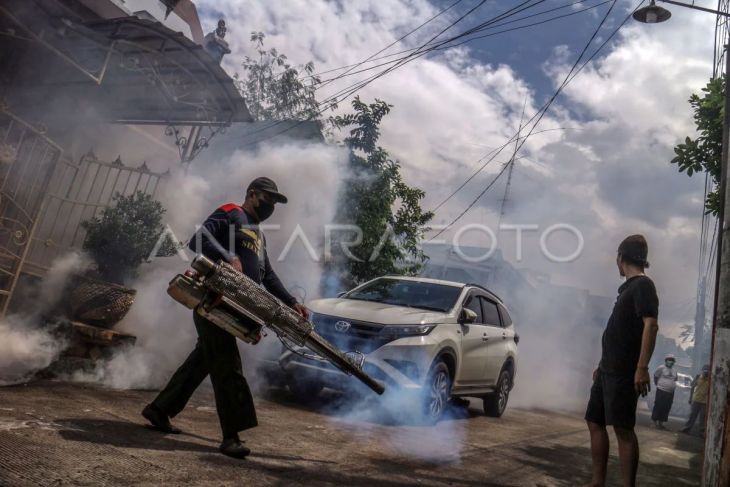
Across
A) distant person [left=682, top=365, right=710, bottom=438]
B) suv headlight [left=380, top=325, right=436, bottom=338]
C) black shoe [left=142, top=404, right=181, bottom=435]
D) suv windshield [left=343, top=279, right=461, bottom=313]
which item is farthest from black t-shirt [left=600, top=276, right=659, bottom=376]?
→ distant person [left=682, top=365, right=710, bottom=438]

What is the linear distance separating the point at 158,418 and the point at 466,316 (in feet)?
13.2

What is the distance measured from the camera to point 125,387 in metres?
5.57

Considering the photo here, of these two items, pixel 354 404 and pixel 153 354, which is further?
pixel 153 354

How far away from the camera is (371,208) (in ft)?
34.5

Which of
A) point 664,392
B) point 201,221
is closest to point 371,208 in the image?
point 201,221

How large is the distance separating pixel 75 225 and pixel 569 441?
7.57 metres

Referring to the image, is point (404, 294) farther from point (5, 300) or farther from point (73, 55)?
point (73, 55)

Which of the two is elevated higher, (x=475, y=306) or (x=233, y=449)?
(x=475, y=306)

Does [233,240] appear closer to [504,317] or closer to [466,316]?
[466,316]

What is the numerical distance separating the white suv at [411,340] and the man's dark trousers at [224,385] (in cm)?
171

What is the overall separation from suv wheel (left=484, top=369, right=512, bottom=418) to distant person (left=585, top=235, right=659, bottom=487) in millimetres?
4031

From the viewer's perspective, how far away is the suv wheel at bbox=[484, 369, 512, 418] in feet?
27.0

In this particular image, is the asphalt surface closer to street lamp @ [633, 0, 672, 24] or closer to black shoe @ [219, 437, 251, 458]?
black shoe @ [219, 437, 251, 458]

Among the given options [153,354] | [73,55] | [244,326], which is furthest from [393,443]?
[73,55]
